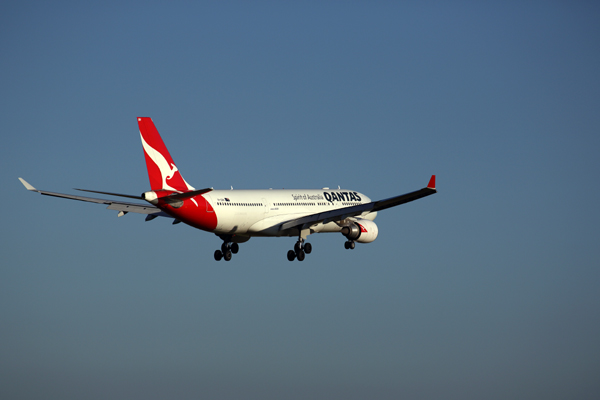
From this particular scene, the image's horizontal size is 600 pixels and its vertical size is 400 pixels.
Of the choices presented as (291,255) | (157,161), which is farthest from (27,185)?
(291,255)

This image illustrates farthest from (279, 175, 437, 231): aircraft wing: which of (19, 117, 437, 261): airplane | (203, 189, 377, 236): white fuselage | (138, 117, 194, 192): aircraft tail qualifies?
(138, 117, 194, 192): aircraft tail

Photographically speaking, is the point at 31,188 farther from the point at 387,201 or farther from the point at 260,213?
the point at 387,201

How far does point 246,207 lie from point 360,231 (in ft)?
34.8

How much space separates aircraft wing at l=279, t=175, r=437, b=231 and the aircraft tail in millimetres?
10721

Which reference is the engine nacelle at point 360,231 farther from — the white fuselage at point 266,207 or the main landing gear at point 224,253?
the main landing gear at point 224,253

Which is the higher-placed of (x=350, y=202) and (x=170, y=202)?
(x=350, y=202)

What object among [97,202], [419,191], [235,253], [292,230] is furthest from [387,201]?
[97,202]

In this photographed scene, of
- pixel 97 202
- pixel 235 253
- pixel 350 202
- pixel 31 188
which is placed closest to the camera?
pixel 31 188

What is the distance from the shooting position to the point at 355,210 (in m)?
65.1

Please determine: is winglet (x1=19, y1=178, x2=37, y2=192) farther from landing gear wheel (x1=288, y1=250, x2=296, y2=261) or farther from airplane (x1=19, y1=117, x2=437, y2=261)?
landing gear wheel (x1=288, y1=250, x2=296, y2=261)

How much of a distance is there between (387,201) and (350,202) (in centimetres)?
1543

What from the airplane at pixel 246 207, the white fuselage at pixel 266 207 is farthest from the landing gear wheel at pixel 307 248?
the white fuselage at pixel 266 207

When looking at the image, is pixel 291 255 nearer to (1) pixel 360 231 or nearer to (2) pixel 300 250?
(2) pixel 300 250

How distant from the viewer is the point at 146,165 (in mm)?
61188
